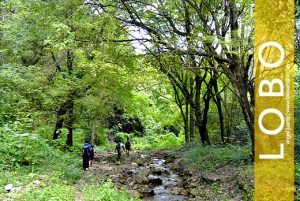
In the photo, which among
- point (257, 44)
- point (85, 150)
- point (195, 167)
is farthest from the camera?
point (195, 167)

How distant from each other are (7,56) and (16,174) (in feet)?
42.9

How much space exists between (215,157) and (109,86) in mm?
6934

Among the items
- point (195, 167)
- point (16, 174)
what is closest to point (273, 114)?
point (195, 167)

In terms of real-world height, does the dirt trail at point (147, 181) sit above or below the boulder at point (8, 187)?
below

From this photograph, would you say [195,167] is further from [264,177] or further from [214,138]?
[214,138]

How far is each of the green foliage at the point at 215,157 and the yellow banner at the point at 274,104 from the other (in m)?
1.01

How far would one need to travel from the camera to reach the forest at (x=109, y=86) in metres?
10.7

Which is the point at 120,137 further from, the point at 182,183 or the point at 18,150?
the point at 18,150

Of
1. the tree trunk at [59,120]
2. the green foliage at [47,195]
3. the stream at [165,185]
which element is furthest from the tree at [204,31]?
the tree trunk at [59,120]

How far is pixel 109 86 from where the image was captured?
703 inches

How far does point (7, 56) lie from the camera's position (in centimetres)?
2059

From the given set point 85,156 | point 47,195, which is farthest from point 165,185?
point 47,195

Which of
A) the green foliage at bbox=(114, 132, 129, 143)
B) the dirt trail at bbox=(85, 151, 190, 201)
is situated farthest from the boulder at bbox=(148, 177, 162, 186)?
the green foliage at bbox=(114, 132, 129, 143)

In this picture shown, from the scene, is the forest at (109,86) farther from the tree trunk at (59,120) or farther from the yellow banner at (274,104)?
the yellow banner at (274,104)
